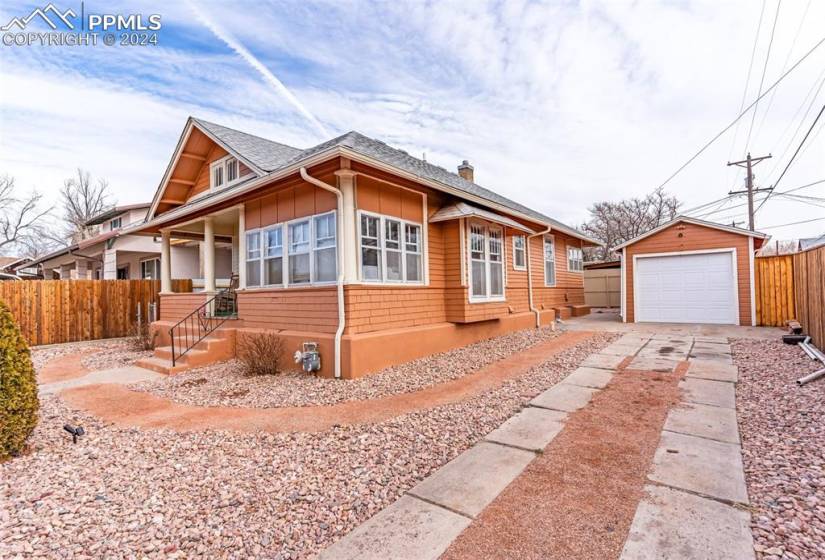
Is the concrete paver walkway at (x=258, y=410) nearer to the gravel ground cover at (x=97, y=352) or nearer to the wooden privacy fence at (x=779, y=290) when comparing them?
the gravel ground cover at (x=97, y=352)

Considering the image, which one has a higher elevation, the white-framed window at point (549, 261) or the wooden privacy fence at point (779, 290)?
the white-framed window at point (549, 261)

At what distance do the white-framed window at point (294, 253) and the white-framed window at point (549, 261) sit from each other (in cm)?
896

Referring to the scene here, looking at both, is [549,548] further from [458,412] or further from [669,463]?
[458,412]

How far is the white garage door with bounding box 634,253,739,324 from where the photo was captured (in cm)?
1105

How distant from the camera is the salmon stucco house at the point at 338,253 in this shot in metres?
6.53

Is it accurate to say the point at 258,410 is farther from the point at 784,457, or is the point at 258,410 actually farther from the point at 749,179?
the point at 749,179

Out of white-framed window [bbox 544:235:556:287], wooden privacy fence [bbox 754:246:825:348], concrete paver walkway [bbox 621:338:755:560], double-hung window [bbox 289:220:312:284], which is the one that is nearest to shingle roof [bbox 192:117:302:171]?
double-hung window [bbox 289:220:312:284]

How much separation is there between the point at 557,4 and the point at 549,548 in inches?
388

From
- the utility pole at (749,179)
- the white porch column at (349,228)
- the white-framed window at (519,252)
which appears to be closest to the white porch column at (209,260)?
the white porch column at (349,228)

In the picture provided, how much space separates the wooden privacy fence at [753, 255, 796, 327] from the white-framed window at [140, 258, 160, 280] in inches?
855

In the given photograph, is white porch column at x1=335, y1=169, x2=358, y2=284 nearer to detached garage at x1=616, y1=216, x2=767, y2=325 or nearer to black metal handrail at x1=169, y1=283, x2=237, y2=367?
black metal handrail at x1=169, y1=283, x2=237, y2=367

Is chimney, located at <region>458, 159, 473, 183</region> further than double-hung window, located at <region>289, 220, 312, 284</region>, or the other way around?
chimney, located at <region>458, 159, 473, 183</region>

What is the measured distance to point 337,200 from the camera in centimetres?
665

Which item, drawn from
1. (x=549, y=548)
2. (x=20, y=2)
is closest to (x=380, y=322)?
(x=549, y=548)
